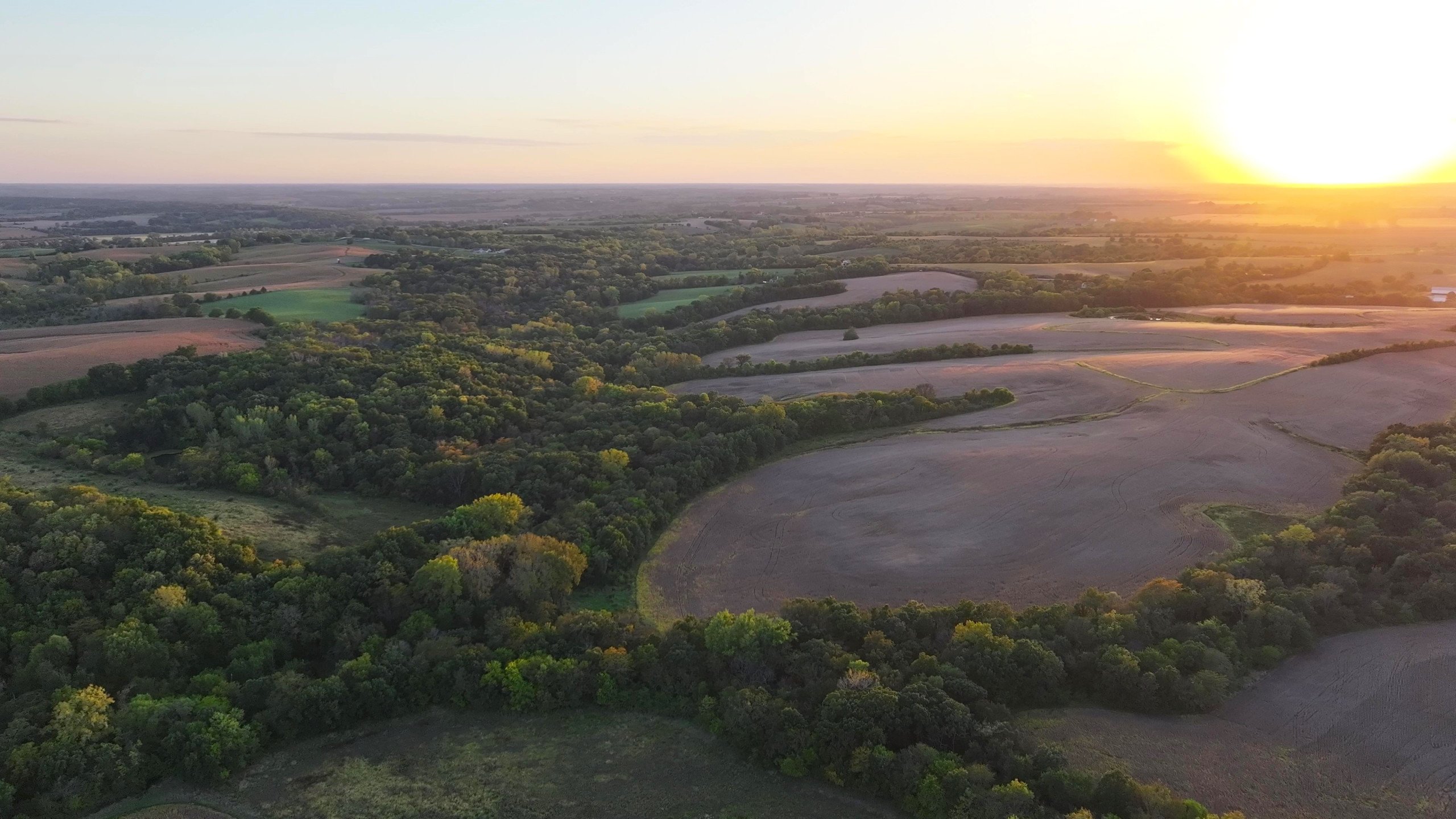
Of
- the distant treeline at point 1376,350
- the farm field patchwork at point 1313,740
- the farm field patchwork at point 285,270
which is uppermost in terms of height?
the farm field patchwork at point 285,270

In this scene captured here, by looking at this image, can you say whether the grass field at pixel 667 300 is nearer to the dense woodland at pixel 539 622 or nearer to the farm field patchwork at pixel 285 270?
the farm field patchwork at pixel 285 270

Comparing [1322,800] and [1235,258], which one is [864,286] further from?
[1322,800]

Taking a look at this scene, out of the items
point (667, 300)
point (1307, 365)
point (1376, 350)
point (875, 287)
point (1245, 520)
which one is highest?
point (875, 287)

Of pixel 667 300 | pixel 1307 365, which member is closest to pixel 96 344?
pixel 667 300

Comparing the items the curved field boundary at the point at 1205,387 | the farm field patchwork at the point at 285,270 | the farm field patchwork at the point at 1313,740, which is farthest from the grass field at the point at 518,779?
the farm field patchwork at the point at 285,270

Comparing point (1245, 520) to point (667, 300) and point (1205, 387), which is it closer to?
point (1205, 387)

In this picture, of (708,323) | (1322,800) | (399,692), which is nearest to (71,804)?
(399,692)
